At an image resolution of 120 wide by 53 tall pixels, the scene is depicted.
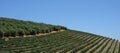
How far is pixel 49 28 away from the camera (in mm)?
59031

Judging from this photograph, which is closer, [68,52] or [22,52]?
[22,52]

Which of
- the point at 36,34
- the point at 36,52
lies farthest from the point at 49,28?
the point at 36,52

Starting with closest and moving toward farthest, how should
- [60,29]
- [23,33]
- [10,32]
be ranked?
[10,32], [23,33], [60,29]

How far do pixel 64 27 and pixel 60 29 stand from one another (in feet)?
11.5

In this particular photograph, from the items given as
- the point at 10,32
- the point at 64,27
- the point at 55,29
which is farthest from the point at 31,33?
the point at 64,27

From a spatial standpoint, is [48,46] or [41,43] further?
[41,43]

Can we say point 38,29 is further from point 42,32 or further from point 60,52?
point 60,52

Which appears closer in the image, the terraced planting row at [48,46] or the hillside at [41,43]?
→ the terraced planting row at [48,46]

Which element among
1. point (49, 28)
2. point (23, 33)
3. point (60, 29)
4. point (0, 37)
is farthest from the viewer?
point (60, 29)

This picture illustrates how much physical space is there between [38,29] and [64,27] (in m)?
16.1

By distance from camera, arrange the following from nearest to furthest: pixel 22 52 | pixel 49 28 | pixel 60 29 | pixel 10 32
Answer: pixel 22 52, pixel 10 32, pixel 49 28, pixel 60 29

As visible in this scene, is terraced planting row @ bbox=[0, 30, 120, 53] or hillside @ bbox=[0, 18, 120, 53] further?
hillside @ bbox=[0, 18, 120, 53]

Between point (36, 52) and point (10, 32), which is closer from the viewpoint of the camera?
point (36, 52)

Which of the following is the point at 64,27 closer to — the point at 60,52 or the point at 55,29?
the point at 55,29
